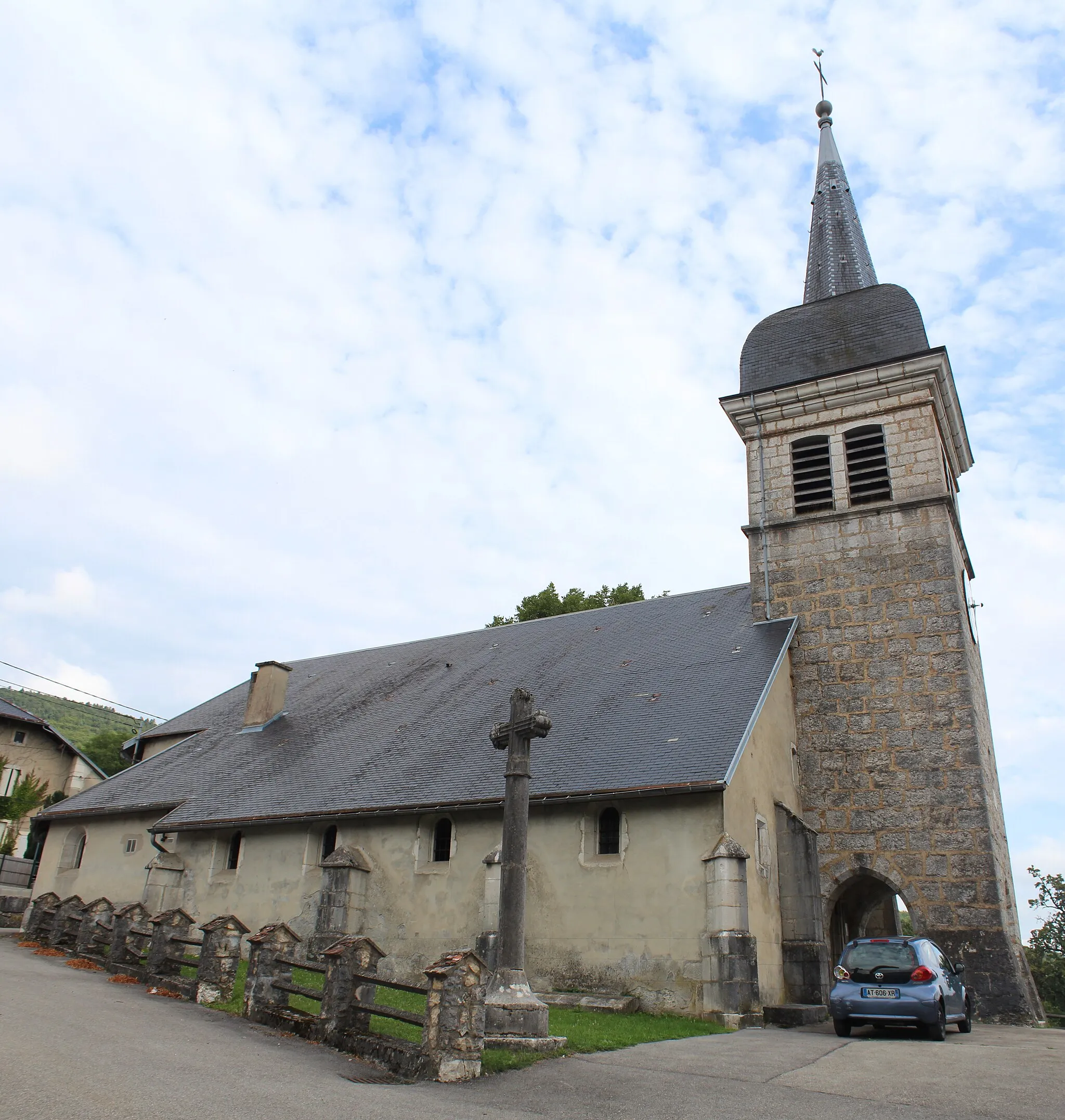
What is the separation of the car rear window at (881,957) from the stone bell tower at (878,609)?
13.9 ft

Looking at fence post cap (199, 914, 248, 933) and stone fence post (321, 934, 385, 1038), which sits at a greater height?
fence post cap (199, 914, 248, 933)

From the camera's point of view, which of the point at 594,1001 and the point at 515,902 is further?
the point at 594,1001

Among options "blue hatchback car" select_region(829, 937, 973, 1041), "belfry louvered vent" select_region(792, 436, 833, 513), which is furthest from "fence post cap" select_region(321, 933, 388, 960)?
"belfry louvered vent" select_region(792, 436, 833, 513)

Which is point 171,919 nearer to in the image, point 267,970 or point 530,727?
point 267,970

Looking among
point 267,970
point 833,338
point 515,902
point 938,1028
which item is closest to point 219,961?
point 267,970

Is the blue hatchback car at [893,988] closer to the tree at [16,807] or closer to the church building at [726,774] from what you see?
the church building at [726,774]

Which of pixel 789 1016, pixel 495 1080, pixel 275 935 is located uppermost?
pixel 275 935

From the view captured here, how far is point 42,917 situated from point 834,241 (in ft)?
74.4

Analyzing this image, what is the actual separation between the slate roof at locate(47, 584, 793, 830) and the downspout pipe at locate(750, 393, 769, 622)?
2.95 feet

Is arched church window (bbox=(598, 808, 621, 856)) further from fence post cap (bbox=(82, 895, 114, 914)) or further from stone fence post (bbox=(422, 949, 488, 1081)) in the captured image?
fence post cap (bbox=(82, 895, 114, 914))

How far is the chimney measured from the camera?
23.2 metres

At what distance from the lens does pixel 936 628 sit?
1623 cm

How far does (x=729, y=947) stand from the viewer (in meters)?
11.9

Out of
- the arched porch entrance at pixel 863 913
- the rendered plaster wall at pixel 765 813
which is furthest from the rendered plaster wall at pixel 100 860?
the arched porch entrance at pixel 863 913
